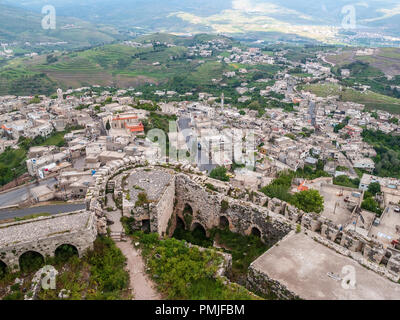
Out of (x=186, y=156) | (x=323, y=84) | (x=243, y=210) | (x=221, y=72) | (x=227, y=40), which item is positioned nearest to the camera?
(x=243, y=210)

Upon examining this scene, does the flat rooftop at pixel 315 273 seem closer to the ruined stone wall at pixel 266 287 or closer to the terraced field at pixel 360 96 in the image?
the ruined stone wall at pixel 266 287

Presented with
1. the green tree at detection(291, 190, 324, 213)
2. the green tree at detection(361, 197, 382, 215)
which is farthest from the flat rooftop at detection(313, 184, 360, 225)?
the green tree at detection(291, 190, 324, 213)

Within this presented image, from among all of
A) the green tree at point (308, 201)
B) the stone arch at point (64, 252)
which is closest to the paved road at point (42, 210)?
the stone arch at point (64, 252)

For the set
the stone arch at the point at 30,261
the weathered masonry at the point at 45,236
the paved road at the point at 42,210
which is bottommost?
the paved road at the point at 42,210

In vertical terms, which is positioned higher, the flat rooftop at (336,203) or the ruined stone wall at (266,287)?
the ruined stone wall at (266,287)

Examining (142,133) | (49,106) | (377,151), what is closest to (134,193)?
(142,133)

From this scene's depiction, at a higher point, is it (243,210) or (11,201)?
(243,210)

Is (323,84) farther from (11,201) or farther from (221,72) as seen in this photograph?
(11,201)
